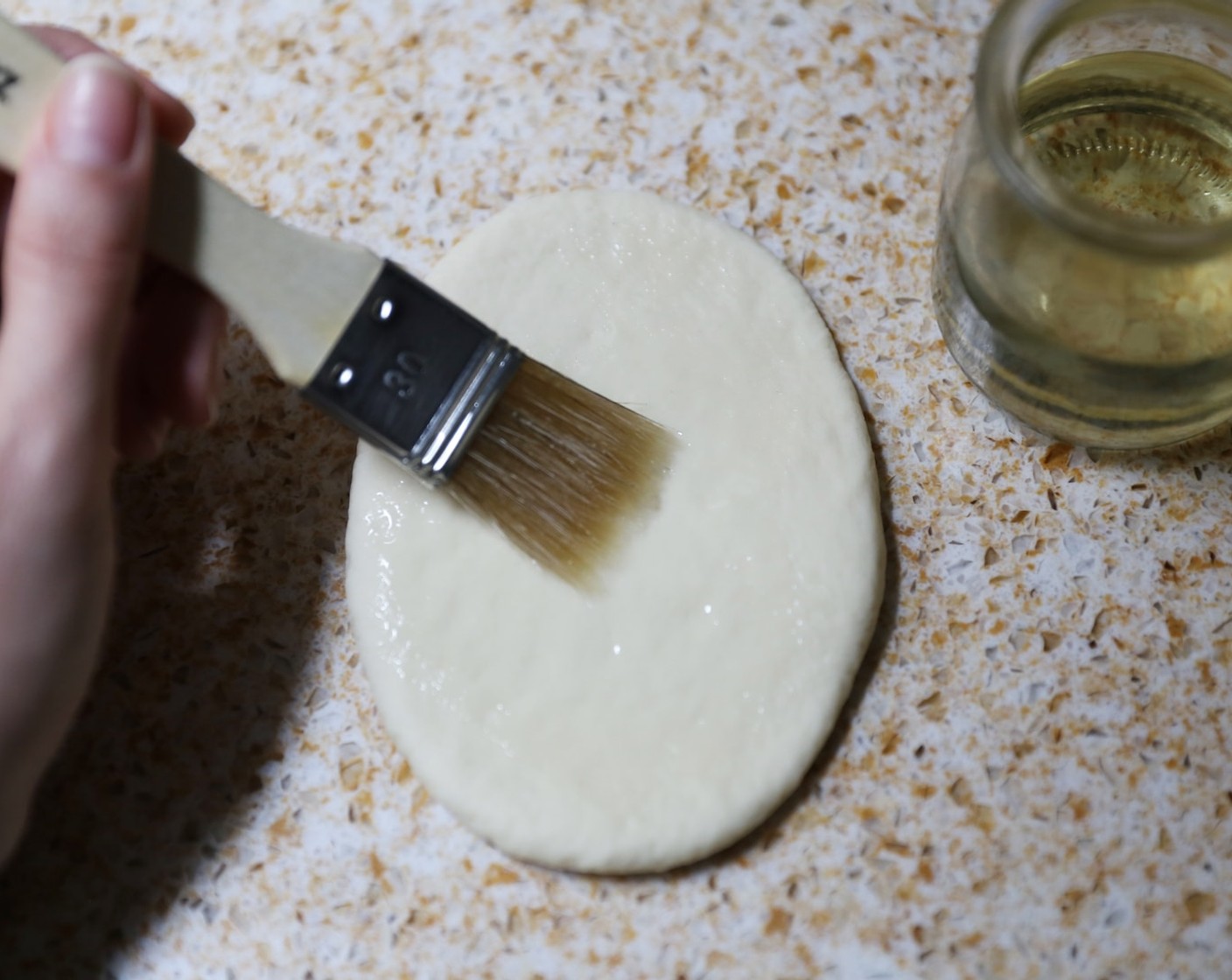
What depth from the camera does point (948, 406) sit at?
92 cm

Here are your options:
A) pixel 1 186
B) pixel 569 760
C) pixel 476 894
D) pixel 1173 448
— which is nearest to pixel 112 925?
pixel 476 894

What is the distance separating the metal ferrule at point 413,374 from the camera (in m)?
0.71

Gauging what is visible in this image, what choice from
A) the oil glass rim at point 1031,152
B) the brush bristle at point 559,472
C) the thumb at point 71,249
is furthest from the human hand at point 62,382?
the oil glass rim at point 1031,152

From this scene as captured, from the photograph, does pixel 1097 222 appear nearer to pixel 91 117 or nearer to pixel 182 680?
pixel 91 117

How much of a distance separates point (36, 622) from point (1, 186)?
38 centimetres

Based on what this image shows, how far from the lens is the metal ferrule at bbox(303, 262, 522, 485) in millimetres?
714

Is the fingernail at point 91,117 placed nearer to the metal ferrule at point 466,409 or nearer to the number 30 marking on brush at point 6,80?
the number 30 marking on brush at point 6,80

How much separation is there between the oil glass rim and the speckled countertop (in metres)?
0.24

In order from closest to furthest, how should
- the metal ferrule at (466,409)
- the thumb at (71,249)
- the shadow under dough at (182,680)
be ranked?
the thumb at (71,249), the metal ferrule at (466,409), the shadow under dough at (182,680)

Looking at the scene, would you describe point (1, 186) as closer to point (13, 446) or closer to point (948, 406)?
point (13, 446)

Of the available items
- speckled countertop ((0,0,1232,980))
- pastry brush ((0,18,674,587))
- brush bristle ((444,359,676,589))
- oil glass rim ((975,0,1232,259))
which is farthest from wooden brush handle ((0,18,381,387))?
oil glass rim ((975,0,1232,259))

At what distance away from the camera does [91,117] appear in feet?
2.11

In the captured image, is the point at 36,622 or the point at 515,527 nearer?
the point at 36,622

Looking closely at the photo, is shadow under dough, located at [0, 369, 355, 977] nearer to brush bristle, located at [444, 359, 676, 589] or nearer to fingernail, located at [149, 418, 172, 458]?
fingernail, located at [149, 418, 172, 458]
